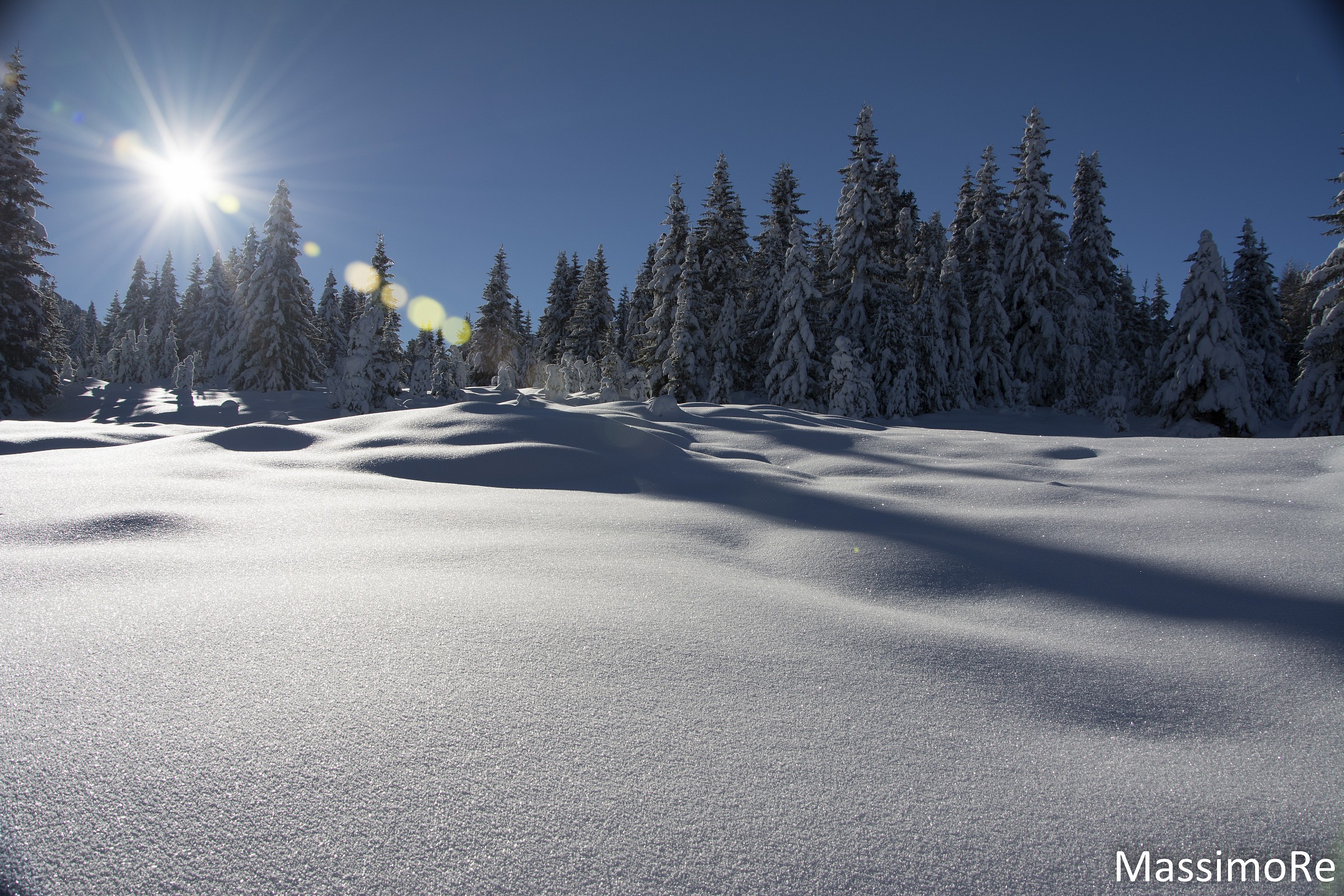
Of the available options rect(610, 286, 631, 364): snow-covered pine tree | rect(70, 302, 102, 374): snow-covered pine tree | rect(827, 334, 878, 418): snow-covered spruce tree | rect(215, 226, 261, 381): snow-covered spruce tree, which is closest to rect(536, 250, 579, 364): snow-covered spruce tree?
rect(610, 286, 631, 364): snow-covered pine tree

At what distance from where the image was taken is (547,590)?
2.55 metres

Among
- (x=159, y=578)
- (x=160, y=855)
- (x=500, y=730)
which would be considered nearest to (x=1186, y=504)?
(x=500, y=730)

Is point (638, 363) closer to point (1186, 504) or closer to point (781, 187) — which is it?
point (781, 187)

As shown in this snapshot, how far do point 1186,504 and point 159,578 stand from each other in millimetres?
5901

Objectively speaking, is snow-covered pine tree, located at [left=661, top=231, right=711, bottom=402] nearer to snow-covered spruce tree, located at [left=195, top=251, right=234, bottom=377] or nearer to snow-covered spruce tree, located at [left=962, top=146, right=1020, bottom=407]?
snow-covered spruce tree, located at [left=962, top=146, right=1020, bottom=407]

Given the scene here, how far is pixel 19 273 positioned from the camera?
17125mm

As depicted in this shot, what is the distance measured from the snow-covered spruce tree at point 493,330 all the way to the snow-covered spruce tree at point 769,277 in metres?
18.1

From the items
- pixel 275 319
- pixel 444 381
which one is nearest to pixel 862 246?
pixel 444 381

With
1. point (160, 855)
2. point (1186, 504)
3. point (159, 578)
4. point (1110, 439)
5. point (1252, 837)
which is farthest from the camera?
point (1110, 439)

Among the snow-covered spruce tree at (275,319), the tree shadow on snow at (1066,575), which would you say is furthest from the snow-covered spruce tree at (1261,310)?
the snow-covered spruce tree at (275,319)

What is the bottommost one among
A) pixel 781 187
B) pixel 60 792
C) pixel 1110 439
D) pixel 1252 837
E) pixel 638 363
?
pixel 1252 837

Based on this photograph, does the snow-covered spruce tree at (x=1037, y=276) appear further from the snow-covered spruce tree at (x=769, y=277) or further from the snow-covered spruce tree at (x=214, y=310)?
the snow-covered spruce tree at (x=214, y=310)

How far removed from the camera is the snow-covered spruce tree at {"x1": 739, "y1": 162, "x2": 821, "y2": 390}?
26.5 meters

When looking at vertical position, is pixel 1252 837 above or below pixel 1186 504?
below
